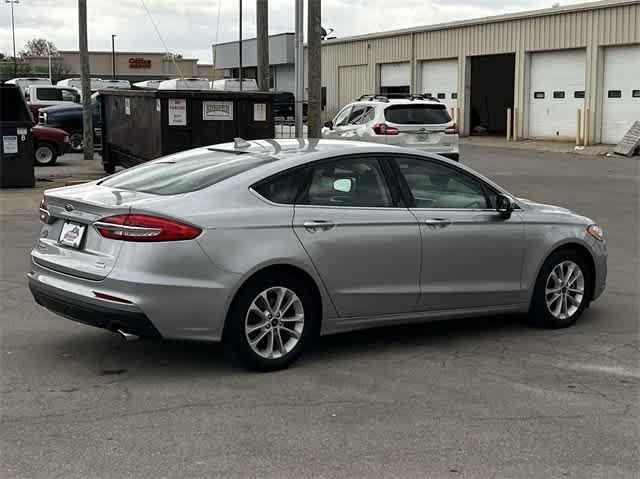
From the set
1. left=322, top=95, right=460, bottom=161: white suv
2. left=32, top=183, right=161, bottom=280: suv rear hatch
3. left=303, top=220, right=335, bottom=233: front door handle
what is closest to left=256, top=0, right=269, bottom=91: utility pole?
left=322, top=95, right=460, bottom=161: white suv

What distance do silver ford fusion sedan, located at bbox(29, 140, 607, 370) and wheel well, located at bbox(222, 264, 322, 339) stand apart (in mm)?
12

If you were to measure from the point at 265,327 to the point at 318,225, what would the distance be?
2.48ft

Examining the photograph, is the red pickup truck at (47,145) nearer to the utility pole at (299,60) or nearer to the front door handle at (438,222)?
the utility pole at (299,60)

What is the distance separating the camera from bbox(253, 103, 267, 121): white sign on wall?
1723 cm

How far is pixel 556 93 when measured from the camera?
35.8 metres

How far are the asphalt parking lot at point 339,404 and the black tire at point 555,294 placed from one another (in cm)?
14

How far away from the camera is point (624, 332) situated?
304 inches

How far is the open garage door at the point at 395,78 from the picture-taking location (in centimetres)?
4466

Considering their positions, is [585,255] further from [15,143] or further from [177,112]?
[15,143]

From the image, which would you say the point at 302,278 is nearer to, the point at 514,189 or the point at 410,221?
the point at 410,221

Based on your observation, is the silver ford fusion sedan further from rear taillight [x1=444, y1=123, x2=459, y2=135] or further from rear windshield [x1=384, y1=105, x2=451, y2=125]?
rear windshield [x1=384, y1=105, x2=451, y2=125]

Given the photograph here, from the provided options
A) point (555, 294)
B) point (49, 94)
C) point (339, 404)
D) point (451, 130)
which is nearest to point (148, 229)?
point (339, 404)

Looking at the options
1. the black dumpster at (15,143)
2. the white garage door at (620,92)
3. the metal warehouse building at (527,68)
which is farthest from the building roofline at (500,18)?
the black dumpster at (15,143)

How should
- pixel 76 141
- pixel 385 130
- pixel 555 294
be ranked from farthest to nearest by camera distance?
1. pixel 76 141
2. pixel 385 130
3. pixel 555 294
